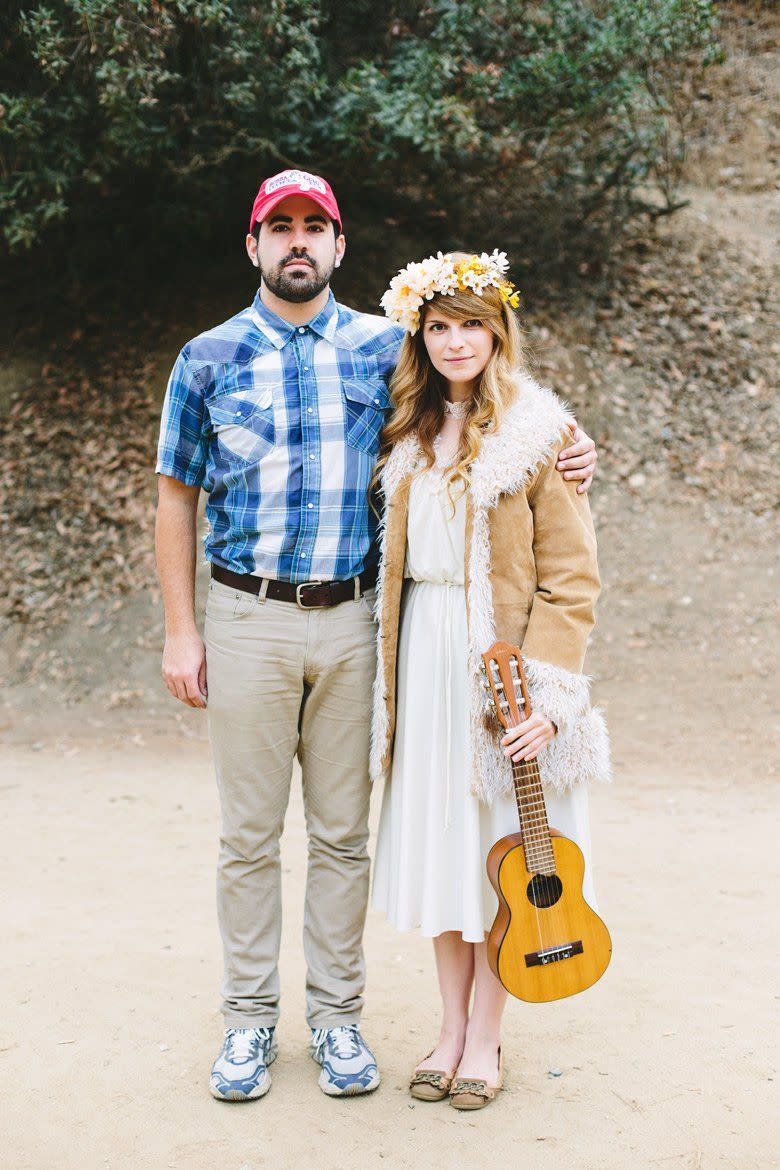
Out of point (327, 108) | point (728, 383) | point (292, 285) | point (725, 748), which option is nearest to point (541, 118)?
point (327, 108)

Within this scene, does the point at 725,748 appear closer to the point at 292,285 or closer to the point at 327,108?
the point at 292,285

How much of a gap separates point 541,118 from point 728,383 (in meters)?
2.69

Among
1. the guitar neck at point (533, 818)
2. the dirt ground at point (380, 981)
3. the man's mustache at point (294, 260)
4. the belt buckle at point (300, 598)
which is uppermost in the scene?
the man's mustache at point (294, 260)

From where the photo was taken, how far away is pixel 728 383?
9.25 metres

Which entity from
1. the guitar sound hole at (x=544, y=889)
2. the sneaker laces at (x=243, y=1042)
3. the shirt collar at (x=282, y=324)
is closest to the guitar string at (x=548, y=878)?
the guitar sound hole at (x=544, y=889)

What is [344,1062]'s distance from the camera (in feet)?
9.27

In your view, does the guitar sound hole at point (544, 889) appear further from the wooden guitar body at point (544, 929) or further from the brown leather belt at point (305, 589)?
the brown leather belt at point (305, 589)

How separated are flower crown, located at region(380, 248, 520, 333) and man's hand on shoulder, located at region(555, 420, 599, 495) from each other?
389 mm

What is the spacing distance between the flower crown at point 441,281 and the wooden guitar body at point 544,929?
131 centimetres

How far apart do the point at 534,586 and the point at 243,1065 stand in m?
1.44

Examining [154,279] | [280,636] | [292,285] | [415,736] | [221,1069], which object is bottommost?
[221,1069]

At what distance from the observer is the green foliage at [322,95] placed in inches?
280

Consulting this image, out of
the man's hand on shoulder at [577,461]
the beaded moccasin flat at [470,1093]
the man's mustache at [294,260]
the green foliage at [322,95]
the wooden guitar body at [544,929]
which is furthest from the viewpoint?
the green foliage at [322,95]

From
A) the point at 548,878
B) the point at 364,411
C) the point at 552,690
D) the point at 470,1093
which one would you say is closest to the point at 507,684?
the point at 552,690
